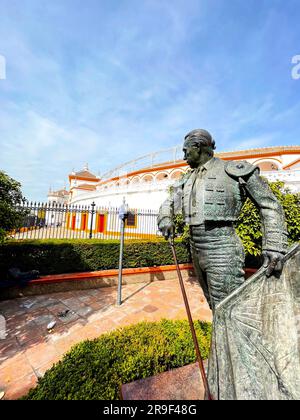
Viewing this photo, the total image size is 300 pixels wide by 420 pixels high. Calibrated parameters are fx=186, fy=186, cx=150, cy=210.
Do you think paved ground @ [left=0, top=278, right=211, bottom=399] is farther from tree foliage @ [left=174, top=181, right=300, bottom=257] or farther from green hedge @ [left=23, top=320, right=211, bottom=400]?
tree foliage @ [left=174, top=181, right=300, bottom=257]

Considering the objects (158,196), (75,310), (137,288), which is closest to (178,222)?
(137,288)

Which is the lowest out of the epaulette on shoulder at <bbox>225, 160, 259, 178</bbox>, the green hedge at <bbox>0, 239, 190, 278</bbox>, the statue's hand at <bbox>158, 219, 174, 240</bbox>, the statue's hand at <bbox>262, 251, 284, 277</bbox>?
the green hedge at <bbox>0, 239, 190, 278</bbox>

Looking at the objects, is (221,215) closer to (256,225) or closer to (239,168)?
(239,168)

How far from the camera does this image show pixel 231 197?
1826 millimetres

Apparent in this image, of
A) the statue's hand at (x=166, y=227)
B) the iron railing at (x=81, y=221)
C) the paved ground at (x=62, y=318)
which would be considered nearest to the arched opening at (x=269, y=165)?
the iron railing at (x=81, y=221)

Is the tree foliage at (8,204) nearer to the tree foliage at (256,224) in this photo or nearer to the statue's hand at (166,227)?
the statue's hand at (166,227)

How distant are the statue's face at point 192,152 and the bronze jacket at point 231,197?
0.33ft

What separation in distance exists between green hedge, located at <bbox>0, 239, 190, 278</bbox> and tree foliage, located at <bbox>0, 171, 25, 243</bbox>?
5.71ft

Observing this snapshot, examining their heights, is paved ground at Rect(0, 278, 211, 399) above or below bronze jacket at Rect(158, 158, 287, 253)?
below

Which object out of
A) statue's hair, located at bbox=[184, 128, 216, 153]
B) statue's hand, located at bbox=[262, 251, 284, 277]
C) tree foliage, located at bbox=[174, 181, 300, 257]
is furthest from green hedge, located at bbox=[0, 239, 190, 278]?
statue's hand, located at bbox=[262, 251, 284, 277]

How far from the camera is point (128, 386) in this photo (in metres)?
1.94

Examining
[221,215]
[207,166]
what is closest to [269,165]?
[207,166]

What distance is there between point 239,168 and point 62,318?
4.71 metres

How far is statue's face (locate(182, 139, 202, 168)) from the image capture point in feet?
6.54
